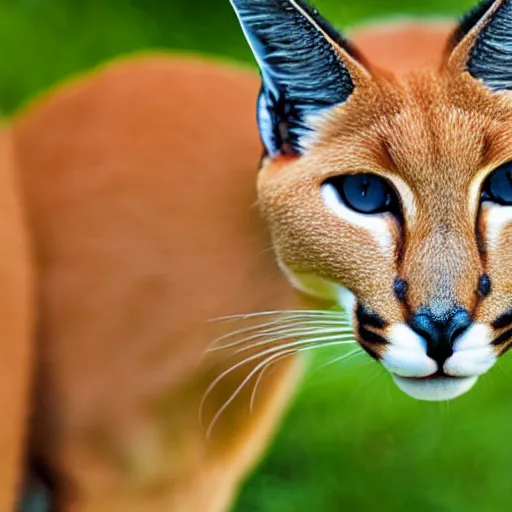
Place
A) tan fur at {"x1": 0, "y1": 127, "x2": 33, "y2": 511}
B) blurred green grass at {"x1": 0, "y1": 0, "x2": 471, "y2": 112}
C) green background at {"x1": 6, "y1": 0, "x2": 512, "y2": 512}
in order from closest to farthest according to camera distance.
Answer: tan fur at {"x1": 0, "y1": 127, "x2": 33, "y2": 511} < green background at {"x1": 6, "y1": 0, "x2": 512, "y2": 512} < blurred green grass at {"x1": 0, "y1": 0, "x2": 471, "y2": 112}

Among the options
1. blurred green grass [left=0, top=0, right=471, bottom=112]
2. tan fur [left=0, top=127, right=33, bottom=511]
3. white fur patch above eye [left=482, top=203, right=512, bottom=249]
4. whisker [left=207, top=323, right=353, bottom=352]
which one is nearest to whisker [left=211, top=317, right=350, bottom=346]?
whisker [left=207, top=323, right=353, bottom=352]

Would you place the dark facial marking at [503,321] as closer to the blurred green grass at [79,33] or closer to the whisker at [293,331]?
the whisker at [293,331]

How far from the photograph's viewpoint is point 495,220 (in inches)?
21.6

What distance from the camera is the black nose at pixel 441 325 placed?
21.6 inches

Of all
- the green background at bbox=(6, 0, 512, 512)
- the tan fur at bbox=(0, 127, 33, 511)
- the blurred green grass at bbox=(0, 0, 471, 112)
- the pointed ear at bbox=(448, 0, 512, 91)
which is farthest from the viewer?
the blurred green grass at bbox=(0, 0, 471, 112)

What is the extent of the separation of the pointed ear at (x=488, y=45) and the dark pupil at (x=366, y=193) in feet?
0.27

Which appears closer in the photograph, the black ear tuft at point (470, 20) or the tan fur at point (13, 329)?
the black ear tuft at point (470, 20)

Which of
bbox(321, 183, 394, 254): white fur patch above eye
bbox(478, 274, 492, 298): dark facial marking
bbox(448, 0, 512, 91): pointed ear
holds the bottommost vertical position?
bbox(478, 274, 492, 298): dark facial marking

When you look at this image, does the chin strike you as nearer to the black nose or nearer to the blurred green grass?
the black nose

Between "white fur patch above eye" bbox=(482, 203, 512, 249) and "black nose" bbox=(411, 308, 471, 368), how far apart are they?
0.04 metres

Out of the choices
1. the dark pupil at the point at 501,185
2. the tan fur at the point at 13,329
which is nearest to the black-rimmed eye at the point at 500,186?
the dark pupil at the point at 501,185

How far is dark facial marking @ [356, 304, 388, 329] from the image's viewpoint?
22.5 inches

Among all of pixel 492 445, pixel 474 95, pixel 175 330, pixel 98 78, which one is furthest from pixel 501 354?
pixel 492 445

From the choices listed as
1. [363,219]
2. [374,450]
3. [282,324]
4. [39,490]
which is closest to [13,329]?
[39,490]
